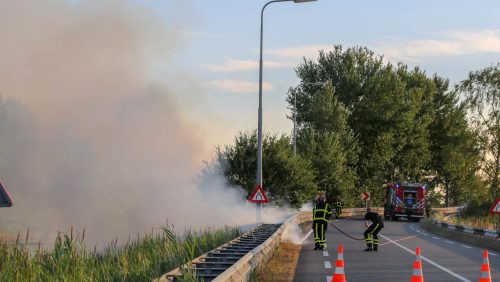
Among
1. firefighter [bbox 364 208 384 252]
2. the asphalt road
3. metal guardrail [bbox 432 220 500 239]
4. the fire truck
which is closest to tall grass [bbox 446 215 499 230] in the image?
metal guardrail [bbox 432 220 500 239]

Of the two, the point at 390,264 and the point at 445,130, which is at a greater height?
the point at 445,130

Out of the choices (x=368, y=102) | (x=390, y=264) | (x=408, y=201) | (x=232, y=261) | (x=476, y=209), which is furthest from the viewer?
(x=368, y=102)

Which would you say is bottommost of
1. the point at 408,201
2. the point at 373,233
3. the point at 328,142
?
the point at 373,233

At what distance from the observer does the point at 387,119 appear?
82875 mm

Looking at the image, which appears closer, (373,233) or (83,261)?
(83,261)

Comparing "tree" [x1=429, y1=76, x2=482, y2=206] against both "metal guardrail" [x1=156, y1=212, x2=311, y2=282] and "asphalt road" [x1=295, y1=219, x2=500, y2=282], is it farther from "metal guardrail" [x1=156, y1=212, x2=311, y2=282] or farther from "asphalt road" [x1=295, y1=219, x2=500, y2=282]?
"metal guardrail" [x1=156, y1=212, x2=311, y2=282]

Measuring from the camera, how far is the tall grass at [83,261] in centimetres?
985

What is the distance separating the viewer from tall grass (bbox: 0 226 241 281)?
9852 mm

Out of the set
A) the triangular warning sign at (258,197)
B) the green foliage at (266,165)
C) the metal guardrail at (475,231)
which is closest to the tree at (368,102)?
the green foliage at (266,165)

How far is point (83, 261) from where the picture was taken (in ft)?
36.5

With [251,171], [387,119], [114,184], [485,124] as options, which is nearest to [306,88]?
[387,119]

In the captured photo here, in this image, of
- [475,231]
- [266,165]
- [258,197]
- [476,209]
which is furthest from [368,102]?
[258,197]

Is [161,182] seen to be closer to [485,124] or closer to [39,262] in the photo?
[39,262]

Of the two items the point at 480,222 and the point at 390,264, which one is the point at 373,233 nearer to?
the point at 390,264
